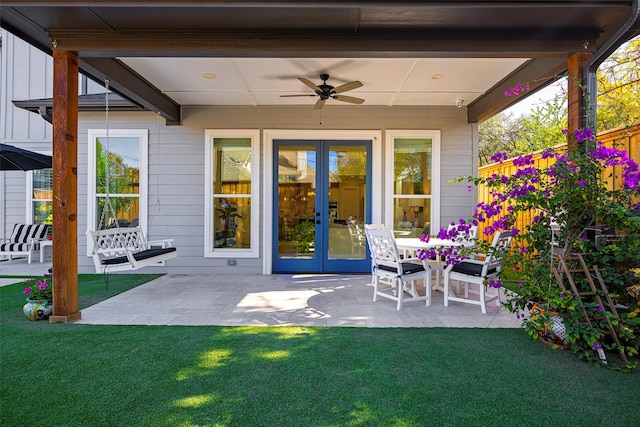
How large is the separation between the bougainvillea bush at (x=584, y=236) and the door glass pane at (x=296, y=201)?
323 cm

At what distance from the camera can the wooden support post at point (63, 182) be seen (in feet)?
10.7

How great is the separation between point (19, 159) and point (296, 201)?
Result: 385 cm

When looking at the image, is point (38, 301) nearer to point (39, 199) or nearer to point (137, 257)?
point (137, 257)

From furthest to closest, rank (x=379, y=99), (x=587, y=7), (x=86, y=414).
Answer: (x=379, y=99)
(x=587, y=7)
(x=86, y=414)

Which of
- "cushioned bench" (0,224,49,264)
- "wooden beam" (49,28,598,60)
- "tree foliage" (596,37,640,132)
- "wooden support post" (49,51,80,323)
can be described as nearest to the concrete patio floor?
"wooden support post" (49,51,80,323)

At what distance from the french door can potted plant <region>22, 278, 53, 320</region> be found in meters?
3.12

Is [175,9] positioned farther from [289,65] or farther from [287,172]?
[287,172]

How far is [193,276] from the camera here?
18.7 feet

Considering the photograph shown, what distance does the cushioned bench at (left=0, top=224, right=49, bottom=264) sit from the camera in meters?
6.99

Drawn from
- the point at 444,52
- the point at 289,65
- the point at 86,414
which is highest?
the point at 289,65

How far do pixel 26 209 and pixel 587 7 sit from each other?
10239 mm

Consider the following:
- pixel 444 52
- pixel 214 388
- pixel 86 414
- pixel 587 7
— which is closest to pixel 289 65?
pixel 444 52

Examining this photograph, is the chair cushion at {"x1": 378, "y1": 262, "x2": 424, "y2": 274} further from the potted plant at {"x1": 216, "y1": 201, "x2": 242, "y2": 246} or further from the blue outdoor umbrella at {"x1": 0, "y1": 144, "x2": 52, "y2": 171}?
the blue outdoor umbrella at {"x1": 0, "y1": 144, "x2": 52, "y2": 171}

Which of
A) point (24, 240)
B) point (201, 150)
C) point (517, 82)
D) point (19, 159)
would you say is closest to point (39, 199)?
point (24, 240)
